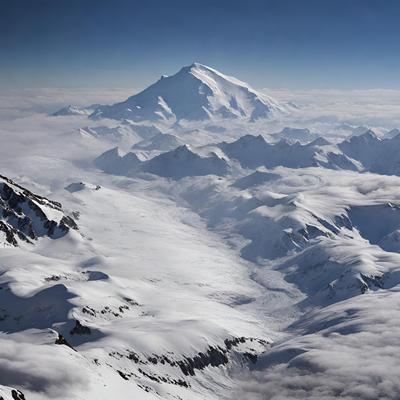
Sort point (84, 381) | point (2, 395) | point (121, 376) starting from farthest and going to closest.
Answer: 1. point (121, 376)
2. point (84, 381)
3. point (2, 395)

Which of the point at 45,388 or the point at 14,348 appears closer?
the point at 45,388

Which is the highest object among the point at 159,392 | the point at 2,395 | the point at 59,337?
the point at 2,395

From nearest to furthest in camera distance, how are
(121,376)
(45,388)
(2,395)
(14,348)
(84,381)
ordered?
(2,395) < (45,388) < (84,381) < (14,348) < (121,376)

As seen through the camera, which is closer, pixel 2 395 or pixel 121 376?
pixel 2 395

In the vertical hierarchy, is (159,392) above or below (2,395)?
below

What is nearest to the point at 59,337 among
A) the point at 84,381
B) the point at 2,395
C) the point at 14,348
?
the point at 14,348

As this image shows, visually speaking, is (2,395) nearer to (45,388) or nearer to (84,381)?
(45,388)

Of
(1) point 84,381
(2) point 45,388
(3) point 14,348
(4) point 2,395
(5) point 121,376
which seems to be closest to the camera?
(4) point 2,395

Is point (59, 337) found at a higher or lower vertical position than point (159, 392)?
higher

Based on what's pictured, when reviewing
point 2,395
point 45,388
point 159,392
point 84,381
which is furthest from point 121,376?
point 2,395
